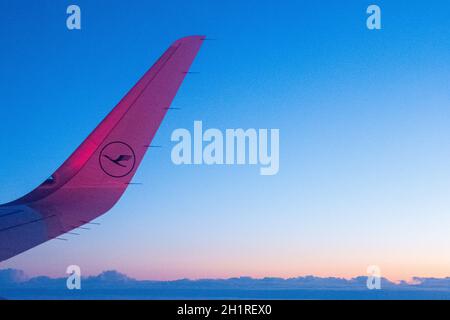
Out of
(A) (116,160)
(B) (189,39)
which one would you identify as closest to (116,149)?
(A) (116,160)

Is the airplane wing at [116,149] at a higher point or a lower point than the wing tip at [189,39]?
lower

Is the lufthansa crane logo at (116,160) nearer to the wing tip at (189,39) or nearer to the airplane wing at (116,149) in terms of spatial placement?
the airplane wing at (116,149)

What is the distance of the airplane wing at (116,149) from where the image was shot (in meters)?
7.71

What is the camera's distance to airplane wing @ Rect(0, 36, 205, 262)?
7.71 meters

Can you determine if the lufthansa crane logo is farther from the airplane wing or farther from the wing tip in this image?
the wing tip

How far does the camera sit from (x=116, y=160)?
8008 millimetres

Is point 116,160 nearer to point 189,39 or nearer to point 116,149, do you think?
point 116,149

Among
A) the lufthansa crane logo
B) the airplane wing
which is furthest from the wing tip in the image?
the lufthansa crane logo

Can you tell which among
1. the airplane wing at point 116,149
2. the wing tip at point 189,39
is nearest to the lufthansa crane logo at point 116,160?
the airplane wing at point 116,149
